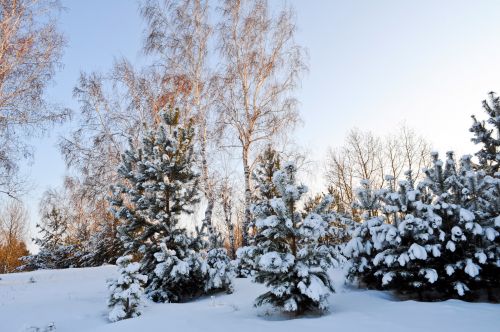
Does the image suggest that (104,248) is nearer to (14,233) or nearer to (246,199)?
(246,199)

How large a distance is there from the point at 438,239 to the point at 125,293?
5.70 m

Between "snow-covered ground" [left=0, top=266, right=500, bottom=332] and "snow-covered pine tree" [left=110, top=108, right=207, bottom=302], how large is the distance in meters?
0.66

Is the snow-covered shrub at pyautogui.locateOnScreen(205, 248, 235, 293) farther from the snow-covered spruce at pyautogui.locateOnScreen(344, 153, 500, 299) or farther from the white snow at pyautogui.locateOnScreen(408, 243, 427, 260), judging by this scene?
the white snow at pyautogui.locateOnScreen(408, 243, 427, 260)

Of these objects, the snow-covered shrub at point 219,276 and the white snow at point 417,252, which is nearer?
the white snow at point 417,252

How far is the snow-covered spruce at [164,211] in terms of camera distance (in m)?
7.91

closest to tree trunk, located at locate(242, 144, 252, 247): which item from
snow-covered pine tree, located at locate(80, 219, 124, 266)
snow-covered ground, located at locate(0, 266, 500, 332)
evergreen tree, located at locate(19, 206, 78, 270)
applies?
snow-covered ground, located at locate(0, 266, 500, 332)

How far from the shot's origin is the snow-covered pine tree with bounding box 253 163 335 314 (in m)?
5.19

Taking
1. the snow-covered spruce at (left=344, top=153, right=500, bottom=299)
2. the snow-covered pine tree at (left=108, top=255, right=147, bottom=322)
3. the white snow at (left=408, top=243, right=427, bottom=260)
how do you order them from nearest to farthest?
the white snow at (left=408, top=243, right=427, bottom=260) → the snow-covered spruce at (left=344, top=153, right=500, bottom=299) → the snow-covered pine tree at (left=108, top=255, right=147, bottom=322)

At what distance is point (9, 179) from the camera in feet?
35.0

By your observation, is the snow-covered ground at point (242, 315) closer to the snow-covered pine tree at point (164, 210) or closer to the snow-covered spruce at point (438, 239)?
the snow-covered spruce at point (438, 239)

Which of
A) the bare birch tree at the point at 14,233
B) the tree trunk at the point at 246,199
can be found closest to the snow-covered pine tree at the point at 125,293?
the tree trunk at the point at 246,199

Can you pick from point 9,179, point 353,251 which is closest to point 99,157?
point 9,179

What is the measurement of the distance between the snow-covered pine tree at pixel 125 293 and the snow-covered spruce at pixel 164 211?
1394 millimetres

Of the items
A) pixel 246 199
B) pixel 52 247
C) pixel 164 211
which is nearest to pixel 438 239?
pixel 164 211
